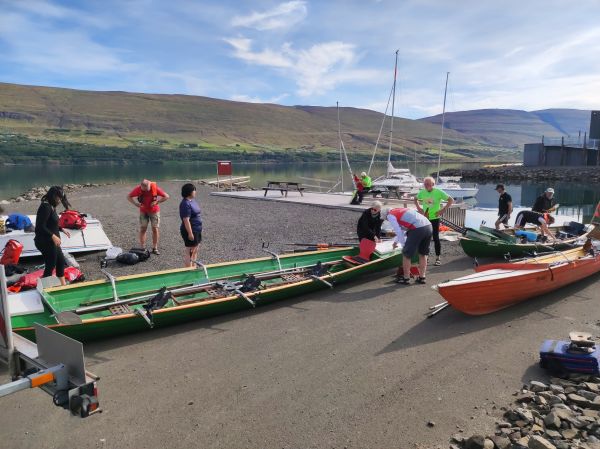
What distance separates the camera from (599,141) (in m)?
58.0

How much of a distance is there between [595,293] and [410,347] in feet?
16.0

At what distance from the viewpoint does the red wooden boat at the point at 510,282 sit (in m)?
7.08

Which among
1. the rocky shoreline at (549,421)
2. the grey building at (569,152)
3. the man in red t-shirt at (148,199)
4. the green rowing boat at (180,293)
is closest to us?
the rocky shoreline at (549,421)

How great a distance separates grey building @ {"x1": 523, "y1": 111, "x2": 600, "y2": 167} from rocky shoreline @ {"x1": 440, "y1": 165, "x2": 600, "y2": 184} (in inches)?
133

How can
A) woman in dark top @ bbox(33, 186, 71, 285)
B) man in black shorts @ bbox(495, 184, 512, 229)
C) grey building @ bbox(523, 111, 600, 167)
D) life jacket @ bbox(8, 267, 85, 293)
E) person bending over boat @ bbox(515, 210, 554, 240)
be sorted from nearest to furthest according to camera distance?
1. woman in dark top @ bbox(33, 186, 71, 285)
2. life jacket @ bbox(8, 267, 85, 293)
3. person bending over boat @ bbox(515, 210, 554, 240)
4. man in black shorts @ bbox(495, 184, 512, 229)
5. grey building @ bbox(523, 111, 600, 167)

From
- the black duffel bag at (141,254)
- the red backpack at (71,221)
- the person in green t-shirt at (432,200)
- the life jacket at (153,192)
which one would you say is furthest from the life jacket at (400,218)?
the red backpack at (71,221)

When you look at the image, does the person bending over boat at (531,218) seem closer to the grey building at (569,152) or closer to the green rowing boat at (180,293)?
the green rowing boat at (180,293)

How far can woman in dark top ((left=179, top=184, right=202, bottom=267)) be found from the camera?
8.37 metres

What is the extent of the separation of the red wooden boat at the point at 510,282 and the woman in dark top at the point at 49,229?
6214 millimetres

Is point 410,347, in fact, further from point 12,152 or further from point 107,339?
point 12,152

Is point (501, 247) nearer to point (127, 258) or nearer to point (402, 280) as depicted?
point (402, 280)

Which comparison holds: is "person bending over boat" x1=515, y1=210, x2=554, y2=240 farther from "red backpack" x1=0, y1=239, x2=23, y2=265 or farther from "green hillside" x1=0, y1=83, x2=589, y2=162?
"green hillside" x1=0, y1=83, x2=589, y2=162

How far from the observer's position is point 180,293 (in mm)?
7672

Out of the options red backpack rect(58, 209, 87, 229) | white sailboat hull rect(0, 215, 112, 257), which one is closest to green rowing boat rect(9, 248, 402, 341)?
white sailboat hull rect(0, 215, 112, 257)
